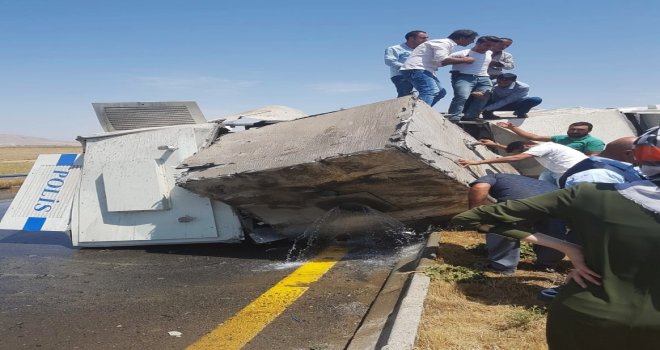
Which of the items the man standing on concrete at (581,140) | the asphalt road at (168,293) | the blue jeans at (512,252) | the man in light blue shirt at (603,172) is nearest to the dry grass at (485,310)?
the blue jeans at (512,252)

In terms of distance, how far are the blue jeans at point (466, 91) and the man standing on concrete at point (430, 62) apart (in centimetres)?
22

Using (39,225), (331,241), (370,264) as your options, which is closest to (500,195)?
(370,264)

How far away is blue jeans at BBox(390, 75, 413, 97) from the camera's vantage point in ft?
24.1

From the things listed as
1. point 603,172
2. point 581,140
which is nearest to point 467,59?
point 581,140

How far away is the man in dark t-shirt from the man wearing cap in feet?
7.11

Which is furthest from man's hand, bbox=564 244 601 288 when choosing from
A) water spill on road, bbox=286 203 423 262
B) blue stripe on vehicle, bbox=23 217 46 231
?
blue stripe on vehicle, bbox=23 217 46 231

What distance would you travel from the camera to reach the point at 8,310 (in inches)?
178

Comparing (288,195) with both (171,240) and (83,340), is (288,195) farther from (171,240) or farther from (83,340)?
(83,340)

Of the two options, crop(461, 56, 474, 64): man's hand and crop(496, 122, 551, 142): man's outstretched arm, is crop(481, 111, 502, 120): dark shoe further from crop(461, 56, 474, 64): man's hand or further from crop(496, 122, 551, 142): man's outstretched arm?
crop(461, 56, 474, 64): man's hand

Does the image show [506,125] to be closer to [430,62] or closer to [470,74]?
[470,74]

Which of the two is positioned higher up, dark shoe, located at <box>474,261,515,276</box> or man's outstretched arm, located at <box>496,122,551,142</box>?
man's outstretched arm, located at <box>496,122,551,142</box>

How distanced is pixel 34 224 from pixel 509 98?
6.25 m

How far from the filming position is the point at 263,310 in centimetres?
423

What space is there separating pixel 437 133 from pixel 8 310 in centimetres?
403
